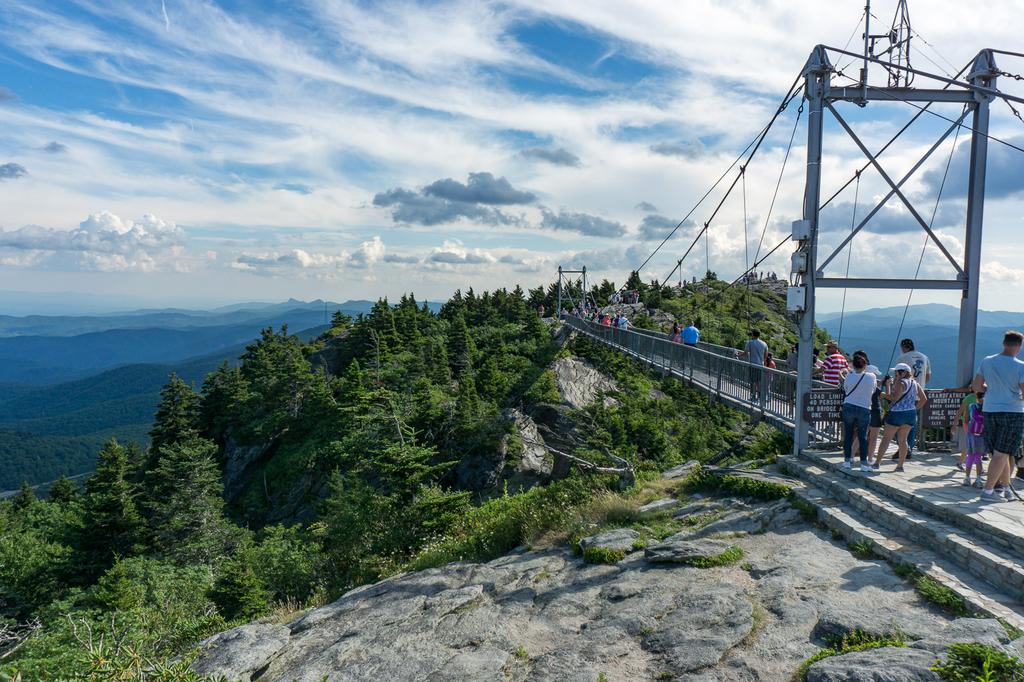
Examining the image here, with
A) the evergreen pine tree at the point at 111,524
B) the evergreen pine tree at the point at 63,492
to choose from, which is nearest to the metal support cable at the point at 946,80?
the evergreen pine tree at the point at 111,524

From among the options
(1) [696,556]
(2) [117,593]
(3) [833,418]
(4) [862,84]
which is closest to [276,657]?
(1) [696,556]

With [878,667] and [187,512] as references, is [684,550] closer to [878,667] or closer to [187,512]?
[878,667]

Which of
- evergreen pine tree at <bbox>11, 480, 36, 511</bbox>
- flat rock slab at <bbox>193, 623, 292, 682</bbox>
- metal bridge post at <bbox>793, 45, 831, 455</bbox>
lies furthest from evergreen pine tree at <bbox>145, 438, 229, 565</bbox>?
metal bridge post at <bbox>793, 45, 831, 455</bbox>

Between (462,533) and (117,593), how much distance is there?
47.5ft

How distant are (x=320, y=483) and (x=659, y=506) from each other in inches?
1100

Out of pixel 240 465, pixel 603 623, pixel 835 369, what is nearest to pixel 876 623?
pixel 603 623

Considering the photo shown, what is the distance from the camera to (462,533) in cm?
1364

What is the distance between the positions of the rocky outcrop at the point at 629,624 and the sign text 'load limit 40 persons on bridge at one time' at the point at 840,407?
2365mm

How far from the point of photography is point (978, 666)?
14.0 feet

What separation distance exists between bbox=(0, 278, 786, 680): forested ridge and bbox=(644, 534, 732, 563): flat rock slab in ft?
8.57

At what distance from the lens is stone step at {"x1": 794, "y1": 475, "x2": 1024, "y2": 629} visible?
548cm

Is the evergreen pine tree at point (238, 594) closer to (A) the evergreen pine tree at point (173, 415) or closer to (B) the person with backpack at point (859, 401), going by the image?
(B) the person with backpack at point (859, 401)

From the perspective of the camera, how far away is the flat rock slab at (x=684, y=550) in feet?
25.4

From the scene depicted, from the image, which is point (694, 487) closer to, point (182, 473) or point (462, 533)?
point (462, 533)
